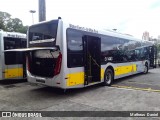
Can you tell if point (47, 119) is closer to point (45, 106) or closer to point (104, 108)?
point (45, 106)

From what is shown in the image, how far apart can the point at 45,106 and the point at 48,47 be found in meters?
2.30

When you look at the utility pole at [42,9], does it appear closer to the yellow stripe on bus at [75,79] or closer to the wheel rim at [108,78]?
the wheel rim at [108,78]

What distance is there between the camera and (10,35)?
10.6 meters

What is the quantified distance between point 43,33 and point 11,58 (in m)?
3.70

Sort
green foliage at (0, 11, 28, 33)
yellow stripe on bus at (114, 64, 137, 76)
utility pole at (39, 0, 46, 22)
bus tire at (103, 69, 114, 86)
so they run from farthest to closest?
green foliage at (0, 11, 28, 33) → utility pole at (39, 0, 46, 22) → yellow stripe on bus at (114, 64, 137, 76) → bus tire at (103, 69, 114, 86)

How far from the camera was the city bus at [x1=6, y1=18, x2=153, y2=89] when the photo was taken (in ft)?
23.6

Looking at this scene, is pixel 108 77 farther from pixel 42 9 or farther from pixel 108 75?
pixel 42 9

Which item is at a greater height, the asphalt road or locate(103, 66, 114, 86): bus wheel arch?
locate(103, 66, 114, 86): bus wheel arch

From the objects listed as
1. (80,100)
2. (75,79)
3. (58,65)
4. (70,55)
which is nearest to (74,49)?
(70,55)

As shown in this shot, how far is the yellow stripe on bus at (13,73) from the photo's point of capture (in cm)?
1033

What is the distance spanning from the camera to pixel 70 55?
7.45m

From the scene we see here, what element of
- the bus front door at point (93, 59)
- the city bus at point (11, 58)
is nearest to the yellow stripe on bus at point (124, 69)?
the bus front door at point (93, 59)

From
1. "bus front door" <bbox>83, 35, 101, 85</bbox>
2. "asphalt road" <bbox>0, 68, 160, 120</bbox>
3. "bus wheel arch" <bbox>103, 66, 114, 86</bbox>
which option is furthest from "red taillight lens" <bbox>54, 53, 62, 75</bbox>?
"bus wheel arch" <bbox>103, 66, 114, 86</bbox>

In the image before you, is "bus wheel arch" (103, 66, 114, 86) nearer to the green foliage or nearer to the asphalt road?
the asphalt road
